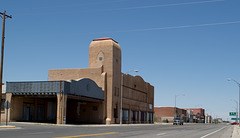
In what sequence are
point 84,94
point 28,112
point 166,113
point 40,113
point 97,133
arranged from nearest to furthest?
point 97,133
point 84,94
point 28,112
point 40,113
point 166,113

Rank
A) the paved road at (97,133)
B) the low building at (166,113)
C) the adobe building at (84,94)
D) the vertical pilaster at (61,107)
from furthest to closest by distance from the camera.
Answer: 1. the low building at (166,113)
2. the adobe building at (84,94)
3. the vertical pilaster at (61,107)
4. the paved road at (97,133)

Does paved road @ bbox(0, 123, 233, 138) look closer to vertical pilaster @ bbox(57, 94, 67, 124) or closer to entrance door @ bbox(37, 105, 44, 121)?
vertical pilaster @ bbox(57, 94, 67, 124)

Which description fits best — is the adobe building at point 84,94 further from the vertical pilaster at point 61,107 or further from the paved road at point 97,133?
the paved road at point 97,133

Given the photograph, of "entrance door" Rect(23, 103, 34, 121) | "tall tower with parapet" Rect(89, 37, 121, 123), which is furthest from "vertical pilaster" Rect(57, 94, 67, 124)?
"tall tower with parapet" Rect(89, 37, 121, 123)

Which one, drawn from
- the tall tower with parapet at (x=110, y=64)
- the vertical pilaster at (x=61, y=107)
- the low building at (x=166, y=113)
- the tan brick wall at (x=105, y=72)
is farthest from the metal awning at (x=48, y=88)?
the low building at (x=166, y=113)

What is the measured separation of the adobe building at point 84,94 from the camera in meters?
48.9

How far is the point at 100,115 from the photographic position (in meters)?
61.2

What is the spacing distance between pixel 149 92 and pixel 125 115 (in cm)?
2099

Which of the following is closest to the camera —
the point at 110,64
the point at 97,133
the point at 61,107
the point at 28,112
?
the point at 97,133

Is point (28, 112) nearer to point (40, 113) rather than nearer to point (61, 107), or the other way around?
point (40, 113)

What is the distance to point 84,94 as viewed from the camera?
5284 centimetres

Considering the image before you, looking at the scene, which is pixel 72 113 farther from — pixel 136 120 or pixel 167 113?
pixel 167 113

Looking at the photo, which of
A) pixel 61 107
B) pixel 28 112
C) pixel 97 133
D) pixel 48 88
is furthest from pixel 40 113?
pixel 97 133

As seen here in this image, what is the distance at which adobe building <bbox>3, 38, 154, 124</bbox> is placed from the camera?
4890cm
